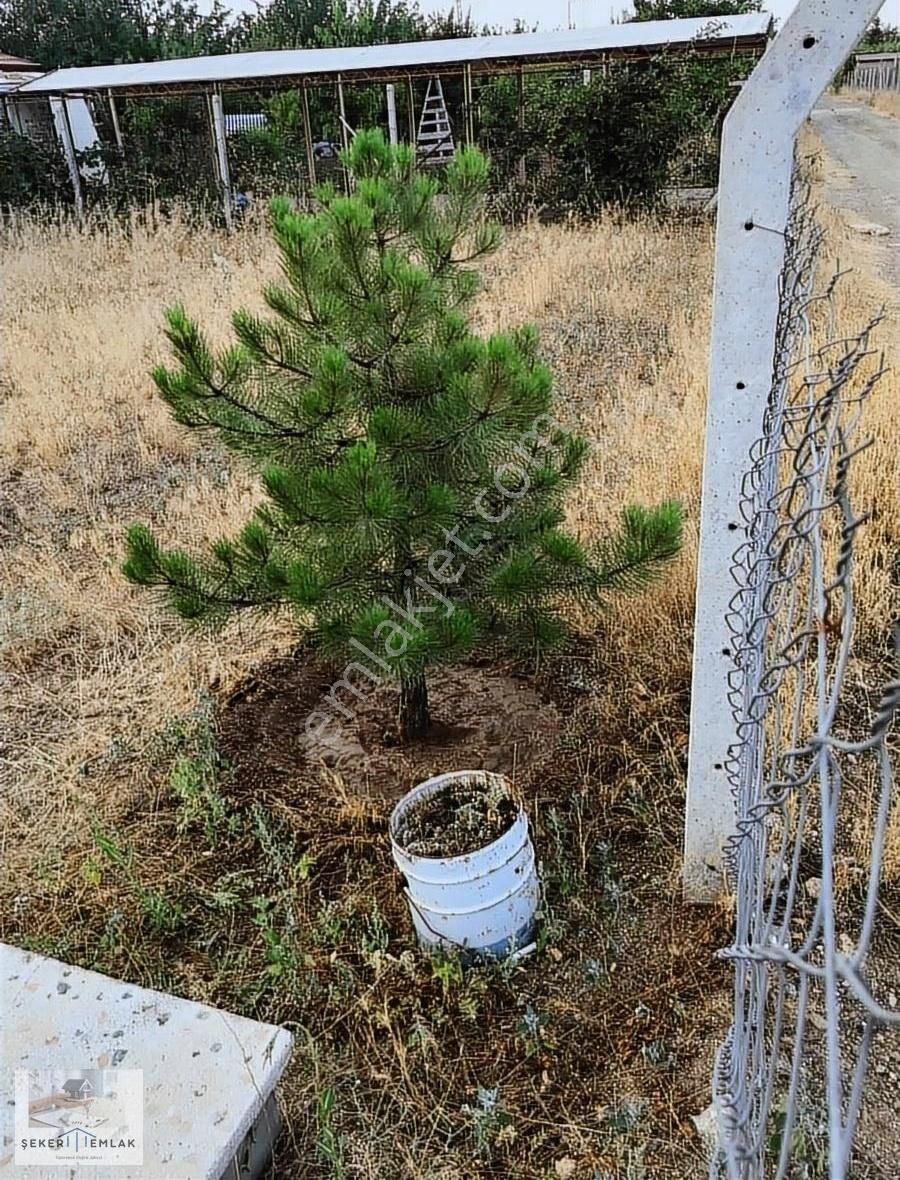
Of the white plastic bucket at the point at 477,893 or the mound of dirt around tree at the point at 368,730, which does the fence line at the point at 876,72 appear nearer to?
the mound of dirt around tree at the point at 368,730

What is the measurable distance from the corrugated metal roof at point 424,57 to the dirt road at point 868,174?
5.19 ft

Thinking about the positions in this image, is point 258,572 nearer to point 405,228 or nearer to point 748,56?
point 405,228

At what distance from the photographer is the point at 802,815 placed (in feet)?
3.38

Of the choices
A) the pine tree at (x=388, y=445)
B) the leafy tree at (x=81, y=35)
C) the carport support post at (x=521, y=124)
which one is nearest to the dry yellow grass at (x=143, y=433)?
the pine tree at (x=388, y=445)

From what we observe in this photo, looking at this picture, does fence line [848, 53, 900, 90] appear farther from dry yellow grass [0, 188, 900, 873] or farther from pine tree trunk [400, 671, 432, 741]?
pine tree trunk [400, 671, 432, 741]

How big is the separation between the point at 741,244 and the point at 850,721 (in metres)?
1.55

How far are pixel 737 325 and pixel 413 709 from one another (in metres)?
1.47

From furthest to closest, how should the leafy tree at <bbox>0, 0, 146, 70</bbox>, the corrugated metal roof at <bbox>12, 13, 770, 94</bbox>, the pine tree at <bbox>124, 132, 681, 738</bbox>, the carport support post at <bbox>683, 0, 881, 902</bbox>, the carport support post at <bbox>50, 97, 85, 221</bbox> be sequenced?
the leafy tree at <bbox>0, 0, 146, 70</bbox> < the carport support post at <bbox>50, 97, 85, 221</bbox> < the corrugated metal roof at <bbox>12, 13, 770, 94</bbox> < the pine tree at <bbox>124, 132, 681, 738</bbox> < the carport support post at <bbox>683, 0, 881, 902</bbox>

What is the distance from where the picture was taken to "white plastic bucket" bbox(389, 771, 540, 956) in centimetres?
188

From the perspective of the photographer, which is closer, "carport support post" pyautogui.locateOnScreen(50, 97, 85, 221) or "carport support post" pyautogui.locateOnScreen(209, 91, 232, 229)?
"carport support post" pyautogui.locateOnScreen(209, 91, 232, 229)

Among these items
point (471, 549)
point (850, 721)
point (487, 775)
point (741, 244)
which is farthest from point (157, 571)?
point (850, 721)

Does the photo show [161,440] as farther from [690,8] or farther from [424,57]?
[690,8]

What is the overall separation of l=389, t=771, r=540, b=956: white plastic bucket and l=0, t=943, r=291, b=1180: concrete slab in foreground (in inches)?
16.1

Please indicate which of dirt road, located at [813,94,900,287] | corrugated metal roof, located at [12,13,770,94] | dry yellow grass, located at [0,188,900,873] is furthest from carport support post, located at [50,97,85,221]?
dirt road, located at [813,94,900,287]
